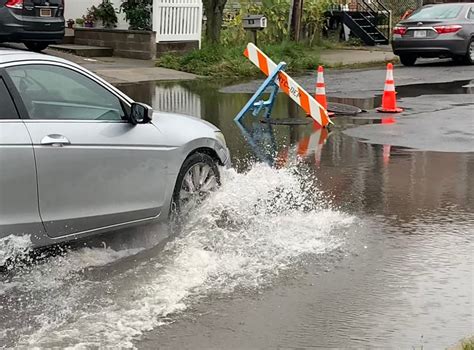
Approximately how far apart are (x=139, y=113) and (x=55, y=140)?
85 cm

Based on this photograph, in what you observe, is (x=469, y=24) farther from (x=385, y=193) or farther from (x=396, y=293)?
(x=396, y=293)

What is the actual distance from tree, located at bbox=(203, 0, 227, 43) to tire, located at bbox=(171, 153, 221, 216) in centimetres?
1404

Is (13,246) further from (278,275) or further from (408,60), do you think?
(408,60)

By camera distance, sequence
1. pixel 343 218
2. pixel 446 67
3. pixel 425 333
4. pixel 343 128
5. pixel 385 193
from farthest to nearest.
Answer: pixel 446 67
pixel 343 128
pixel 385 193
pixel 343 218
pixel 425 333

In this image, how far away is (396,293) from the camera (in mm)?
5273

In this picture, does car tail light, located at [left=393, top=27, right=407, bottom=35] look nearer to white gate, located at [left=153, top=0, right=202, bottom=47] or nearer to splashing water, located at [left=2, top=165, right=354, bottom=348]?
white gate, located at [left=153, top=0, right=202, bottom=47]

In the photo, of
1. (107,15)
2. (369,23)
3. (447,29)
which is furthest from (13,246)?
(369,23)

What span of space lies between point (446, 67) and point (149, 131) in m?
16.4

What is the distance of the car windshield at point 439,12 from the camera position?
21.4 m

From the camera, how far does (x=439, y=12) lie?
2173 centimetres

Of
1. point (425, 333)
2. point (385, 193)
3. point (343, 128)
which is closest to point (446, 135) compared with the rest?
point (343, 128)

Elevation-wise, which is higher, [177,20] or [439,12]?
[439,12]

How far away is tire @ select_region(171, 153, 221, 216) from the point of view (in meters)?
6.32

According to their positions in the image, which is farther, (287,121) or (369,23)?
(369,23)
